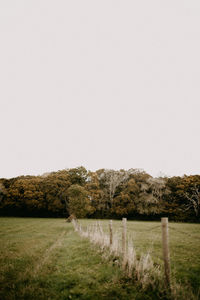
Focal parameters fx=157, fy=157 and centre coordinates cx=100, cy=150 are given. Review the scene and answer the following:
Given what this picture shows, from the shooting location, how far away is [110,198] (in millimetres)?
41250

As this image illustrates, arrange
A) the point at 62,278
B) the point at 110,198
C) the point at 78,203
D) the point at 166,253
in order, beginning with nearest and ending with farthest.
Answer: the point at 166,253, the point at 62,278, the point at 78,203, the point at 110,198

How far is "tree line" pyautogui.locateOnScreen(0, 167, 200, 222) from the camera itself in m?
35.7

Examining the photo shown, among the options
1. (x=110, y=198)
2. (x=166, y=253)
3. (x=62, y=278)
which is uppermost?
(x=166, y=253)

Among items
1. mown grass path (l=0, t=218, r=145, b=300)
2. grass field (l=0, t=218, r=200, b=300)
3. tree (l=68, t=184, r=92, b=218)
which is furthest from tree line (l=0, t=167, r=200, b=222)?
mown grass path (l=0, t=218, r=145, b=300)

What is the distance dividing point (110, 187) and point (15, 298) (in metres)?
38.7

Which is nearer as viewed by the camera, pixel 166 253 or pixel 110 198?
pixel 166 253

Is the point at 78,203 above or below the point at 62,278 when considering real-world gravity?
above

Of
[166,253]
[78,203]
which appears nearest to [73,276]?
[166,253]

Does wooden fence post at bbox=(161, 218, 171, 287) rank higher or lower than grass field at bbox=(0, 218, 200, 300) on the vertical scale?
higher

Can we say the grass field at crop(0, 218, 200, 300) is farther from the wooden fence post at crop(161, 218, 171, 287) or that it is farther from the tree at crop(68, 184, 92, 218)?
the tree at crop(68, 184, 92, 218)

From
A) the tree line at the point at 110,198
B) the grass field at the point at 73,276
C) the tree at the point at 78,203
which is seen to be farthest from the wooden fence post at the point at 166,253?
the tree line at the point at 110,198

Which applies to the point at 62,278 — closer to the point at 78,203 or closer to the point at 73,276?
the point at 73,276

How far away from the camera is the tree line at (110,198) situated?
117 ft

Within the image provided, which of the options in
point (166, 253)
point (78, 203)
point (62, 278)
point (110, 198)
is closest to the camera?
point (166, 253)
